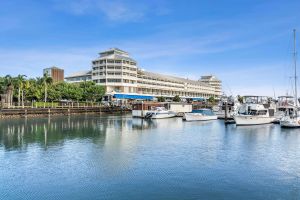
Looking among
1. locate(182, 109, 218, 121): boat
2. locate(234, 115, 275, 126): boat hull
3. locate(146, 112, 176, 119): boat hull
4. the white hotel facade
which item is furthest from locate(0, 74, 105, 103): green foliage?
locate(234, 115, 275, 126): boat hull

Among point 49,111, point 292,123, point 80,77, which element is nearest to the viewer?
point 292,123

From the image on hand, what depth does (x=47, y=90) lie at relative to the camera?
117 m

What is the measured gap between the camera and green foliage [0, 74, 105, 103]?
107562 mm

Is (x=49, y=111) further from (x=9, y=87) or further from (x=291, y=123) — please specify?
(x=291, y=123)

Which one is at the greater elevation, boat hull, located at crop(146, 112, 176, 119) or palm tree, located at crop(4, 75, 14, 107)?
palm tree, located at crop(4, 75, 14, 107)

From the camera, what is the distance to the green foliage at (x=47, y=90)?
353 feet

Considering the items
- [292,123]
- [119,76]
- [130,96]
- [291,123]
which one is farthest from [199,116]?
[119,76]

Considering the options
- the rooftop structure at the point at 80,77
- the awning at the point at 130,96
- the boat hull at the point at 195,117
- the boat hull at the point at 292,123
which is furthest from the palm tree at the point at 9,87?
the boat hull at the point at 292,123

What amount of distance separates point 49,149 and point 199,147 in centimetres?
1931

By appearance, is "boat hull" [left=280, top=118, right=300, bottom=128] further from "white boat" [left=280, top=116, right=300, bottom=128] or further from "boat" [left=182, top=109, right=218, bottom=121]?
"boat" [left=182, top=109, right=218, bottom=121]

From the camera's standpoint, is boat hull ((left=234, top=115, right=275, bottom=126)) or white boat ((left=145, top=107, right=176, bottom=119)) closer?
boat hull ((left=234, top=115, right=275, bottom=126))

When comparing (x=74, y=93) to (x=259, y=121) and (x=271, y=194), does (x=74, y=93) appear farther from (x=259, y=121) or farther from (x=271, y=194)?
(x=271, y=194)

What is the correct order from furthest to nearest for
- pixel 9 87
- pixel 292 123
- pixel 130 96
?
1. pixel 130 96
2. pixel 9 87
3. pixel 292 123

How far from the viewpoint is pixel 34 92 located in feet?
372
